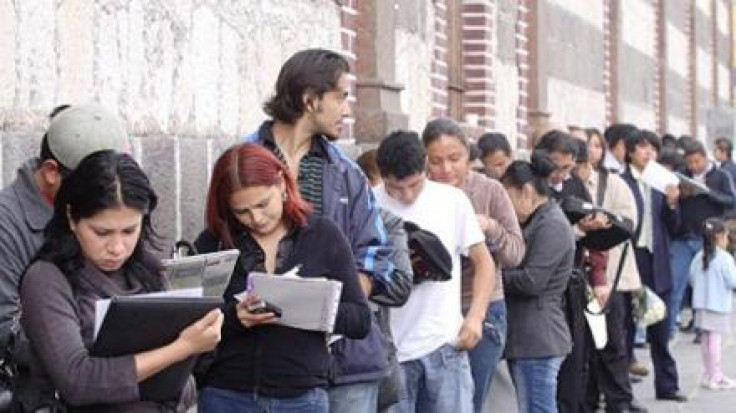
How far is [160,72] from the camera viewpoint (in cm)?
852

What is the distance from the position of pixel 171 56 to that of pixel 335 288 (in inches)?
121

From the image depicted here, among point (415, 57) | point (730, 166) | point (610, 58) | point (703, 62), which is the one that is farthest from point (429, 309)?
point (703, 62)

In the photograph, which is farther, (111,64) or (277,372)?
(111,64)

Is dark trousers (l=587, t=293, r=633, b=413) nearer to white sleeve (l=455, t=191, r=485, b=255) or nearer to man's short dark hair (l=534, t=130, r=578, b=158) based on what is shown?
man's short dark hair (l=534, t=130, r=578, b=158)

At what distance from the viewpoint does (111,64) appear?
7922 mm

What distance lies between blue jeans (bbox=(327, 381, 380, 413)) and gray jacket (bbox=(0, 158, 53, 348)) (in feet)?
3.68

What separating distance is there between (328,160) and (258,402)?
1.03m

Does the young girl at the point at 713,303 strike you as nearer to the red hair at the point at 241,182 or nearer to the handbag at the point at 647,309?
the handbag at the point at 647,309

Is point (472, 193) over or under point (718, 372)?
over

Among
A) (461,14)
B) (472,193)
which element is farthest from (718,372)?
(472,193)

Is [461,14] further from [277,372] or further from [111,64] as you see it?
[277,372]

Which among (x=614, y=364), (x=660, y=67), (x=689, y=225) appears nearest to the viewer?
(x=614, y=364)

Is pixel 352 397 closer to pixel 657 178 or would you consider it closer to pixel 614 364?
pixel 614 364

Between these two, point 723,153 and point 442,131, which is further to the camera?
point 723,153
